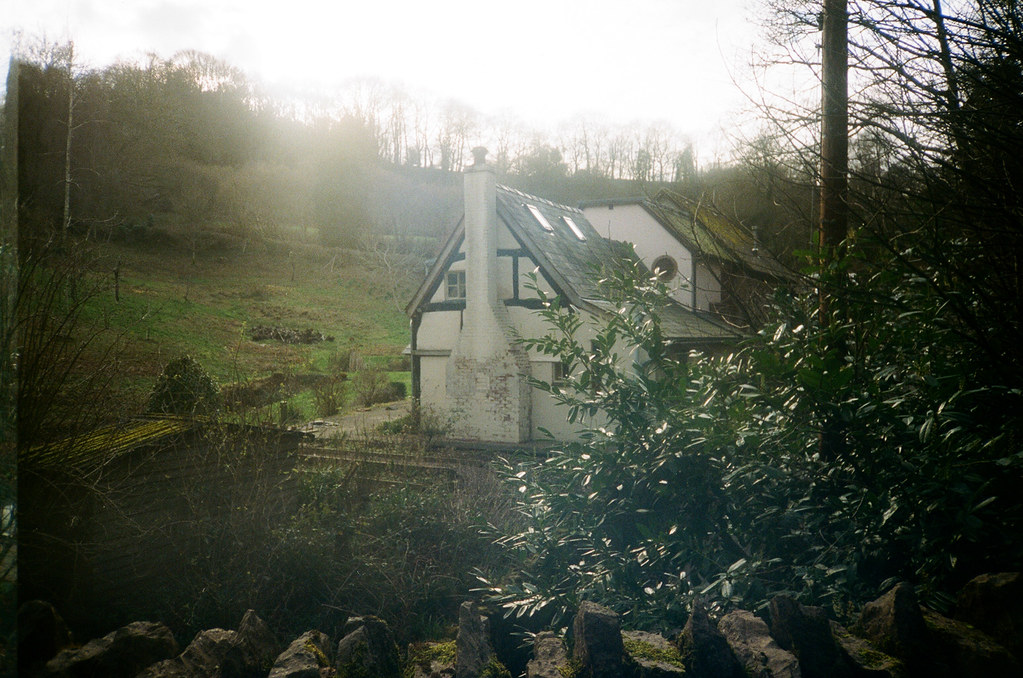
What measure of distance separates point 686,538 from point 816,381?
0.71 m

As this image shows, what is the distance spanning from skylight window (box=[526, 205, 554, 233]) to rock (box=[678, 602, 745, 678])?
1020 cm

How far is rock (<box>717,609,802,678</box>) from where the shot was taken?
1.50m

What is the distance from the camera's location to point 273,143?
6.68 metres

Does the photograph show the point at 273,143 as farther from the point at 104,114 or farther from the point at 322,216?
the point at 104,114

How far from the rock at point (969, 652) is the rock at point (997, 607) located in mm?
32

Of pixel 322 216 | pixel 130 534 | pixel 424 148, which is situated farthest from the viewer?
pixel 424 148

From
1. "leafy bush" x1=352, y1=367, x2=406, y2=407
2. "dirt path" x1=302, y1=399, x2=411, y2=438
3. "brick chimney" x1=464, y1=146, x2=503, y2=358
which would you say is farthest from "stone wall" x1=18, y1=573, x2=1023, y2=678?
"brick chimney" x1=464, y1=146, x2=503, y2=358

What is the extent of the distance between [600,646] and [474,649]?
0.36 meters

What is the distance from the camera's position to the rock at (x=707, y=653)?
1.50m

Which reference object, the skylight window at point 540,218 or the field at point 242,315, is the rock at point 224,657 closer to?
the field at point 242,315

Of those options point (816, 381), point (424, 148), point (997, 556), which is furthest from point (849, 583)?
point (424, 148)

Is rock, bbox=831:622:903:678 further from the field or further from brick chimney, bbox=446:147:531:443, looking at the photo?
brick chimney, bbox=446:147:531:443

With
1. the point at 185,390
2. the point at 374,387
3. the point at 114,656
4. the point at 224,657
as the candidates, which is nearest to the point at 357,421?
the point at 374,387

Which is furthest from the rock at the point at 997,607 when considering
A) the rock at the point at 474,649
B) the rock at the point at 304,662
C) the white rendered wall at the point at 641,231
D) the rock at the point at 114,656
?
the white rendered wall at the point at 641,231
